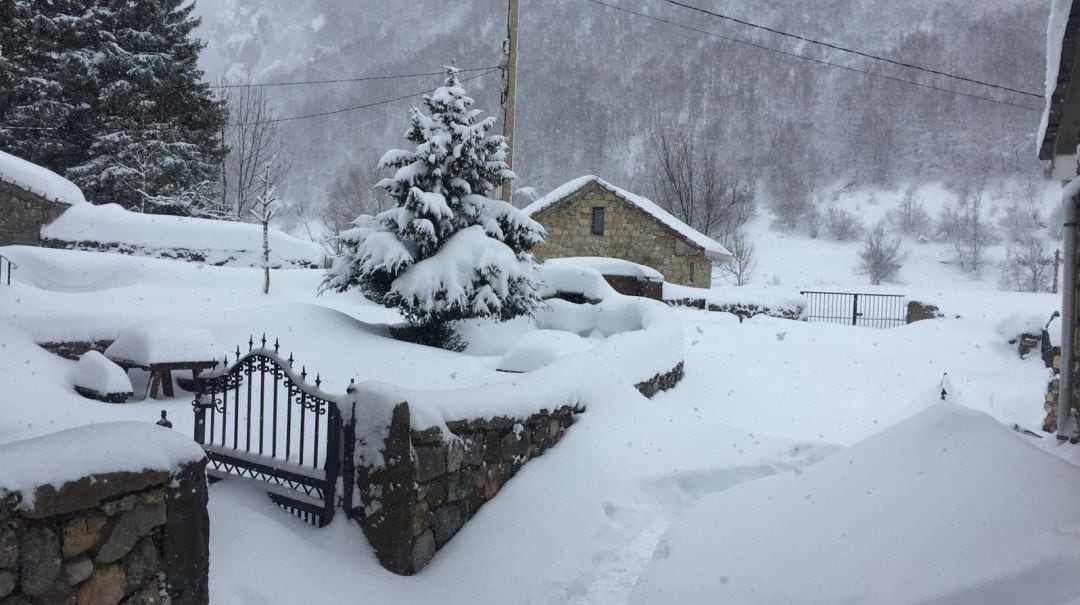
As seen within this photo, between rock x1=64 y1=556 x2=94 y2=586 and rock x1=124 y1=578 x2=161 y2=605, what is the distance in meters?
0.28

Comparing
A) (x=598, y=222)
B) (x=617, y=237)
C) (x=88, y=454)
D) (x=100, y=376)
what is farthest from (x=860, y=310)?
(x=88, y=454)

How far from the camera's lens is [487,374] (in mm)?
8977

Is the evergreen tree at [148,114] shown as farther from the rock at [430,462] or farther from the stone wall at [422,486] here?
the rock at [430,462]

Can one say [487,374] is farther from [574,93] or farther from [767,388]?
[574,93]

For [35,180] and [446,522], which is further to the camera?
[35,180]

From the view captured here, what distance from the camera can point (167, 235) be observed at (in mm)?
20234

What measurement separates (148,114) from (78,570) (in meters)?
26.3

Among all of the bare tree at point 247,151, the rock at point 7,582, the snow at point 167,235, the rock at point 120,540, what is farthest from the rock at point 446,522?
the bare tree at point 247,151

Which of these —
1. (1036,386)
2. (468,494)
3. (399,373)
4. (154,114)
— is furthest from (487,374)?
(154,114)

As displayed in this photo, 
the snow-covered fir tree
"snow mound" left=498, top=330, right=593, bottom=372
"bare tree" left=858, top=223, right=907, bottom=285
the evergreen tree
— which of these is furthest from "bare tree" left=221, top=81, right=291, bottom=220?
"bare tree" left=858, top=223, right=907, bottom=285

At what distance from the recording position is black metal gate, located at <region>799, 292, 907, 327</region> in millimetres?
26984

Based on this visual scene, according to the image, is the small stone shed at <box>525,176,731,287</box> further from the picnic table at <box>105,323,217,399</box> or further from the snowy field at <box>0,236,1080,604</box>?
the picnic table at <box>105,323,217,399</box>

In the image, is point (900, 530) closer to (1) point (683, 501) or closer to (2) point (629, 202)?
(1) point (683, 501)

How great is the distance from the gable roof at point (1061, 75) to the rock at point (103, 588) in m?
6.29
